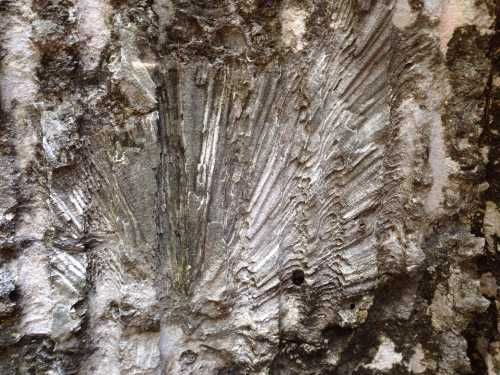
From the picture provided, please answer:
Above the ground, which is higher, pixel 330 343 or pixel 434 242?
pixel 434 242

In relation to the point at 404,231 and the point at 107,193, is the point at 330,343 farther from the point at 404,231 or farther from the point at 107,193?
the point at 107,193

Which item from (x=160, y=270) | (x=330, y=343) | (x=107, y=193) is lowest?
(x=330, y=343)

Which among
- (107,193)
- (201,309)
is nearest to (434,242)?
(201,309)

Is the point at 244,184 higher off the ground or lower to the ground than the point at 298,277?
higher

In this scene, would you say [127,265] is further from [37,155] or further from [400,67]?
[400,67]
